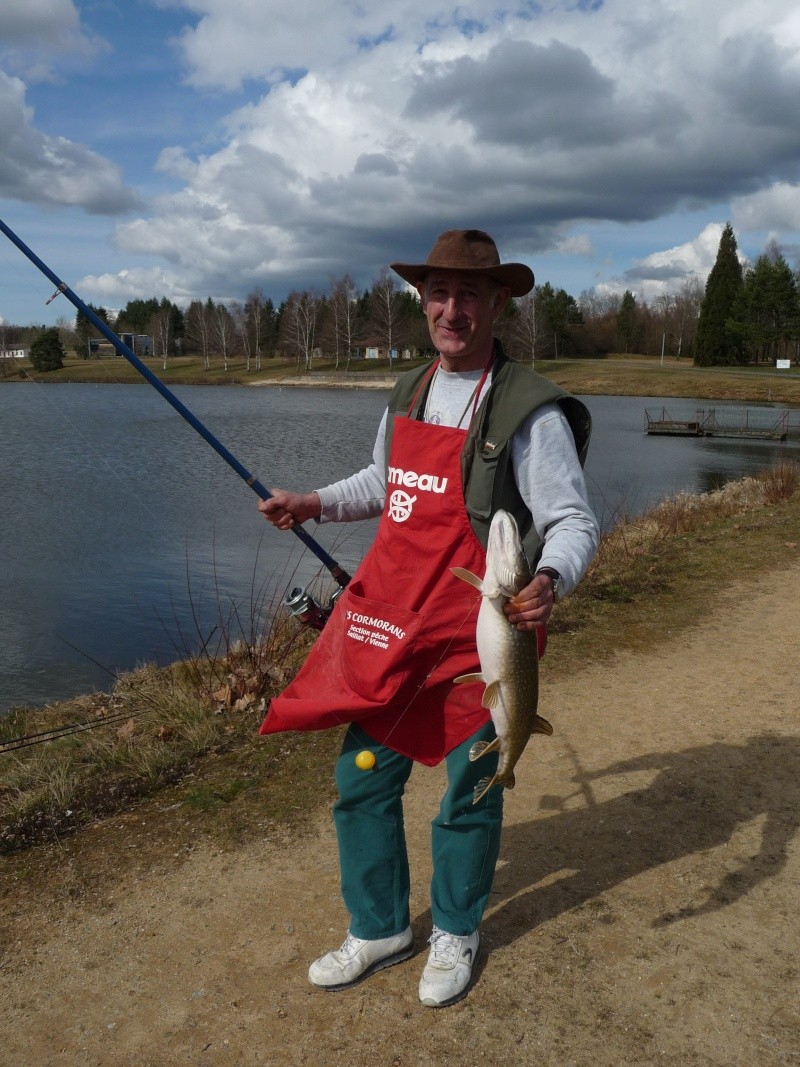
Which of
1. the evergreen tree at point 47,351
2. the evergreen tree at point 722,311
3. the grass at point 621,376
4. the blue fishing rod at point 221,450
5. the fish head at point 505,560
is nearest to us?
the fish head at point 505,560

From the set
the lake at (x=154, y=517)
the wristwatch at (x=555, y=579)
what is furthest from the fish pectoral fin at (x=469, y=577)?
the lake at (x=154, y=517)

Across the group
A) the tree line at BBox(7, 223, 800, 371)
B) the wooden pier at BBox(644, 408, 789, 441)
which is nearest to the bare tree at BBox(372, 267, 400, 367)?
the tree line at BBox(7, 223, 800, 371)

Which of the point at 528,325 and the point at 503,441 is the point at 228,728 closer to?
the point at 503,441

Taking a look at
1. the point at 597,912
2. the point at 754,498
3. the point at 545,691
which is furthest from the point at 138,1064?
the point at 754,498

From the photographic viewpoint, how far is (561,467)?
105 inches

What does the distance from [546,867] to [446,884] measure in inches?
36.1

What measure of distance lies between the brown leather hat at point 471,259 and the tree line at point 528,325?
67.9 metres

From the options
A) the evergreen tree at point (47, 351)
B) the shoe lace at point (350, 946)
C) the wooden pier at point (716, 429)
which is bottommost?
the wooden pier at point (716, 429)

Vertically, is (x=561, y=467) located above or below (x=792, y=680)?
above

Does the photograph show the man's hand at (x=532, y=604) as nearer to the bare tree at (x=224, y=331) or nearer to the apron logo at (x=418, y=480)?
the apron logo at (x=418, y=480)

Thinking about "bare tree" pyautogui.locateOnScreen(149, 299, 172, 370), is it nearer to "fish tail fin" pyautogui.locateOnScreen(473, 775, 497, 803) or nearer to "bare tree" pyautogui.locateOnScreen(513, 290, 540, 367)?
"bare tree" pyautogui.locateOnScreen(513, 290, 540, 367)

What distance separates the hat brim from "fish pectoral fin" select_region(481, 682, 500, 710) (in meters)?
1.21

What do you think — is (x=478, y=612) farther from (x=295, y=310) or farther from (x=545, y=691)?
(x=295, y=310)

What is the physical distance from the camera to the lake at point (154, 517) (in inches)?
371
